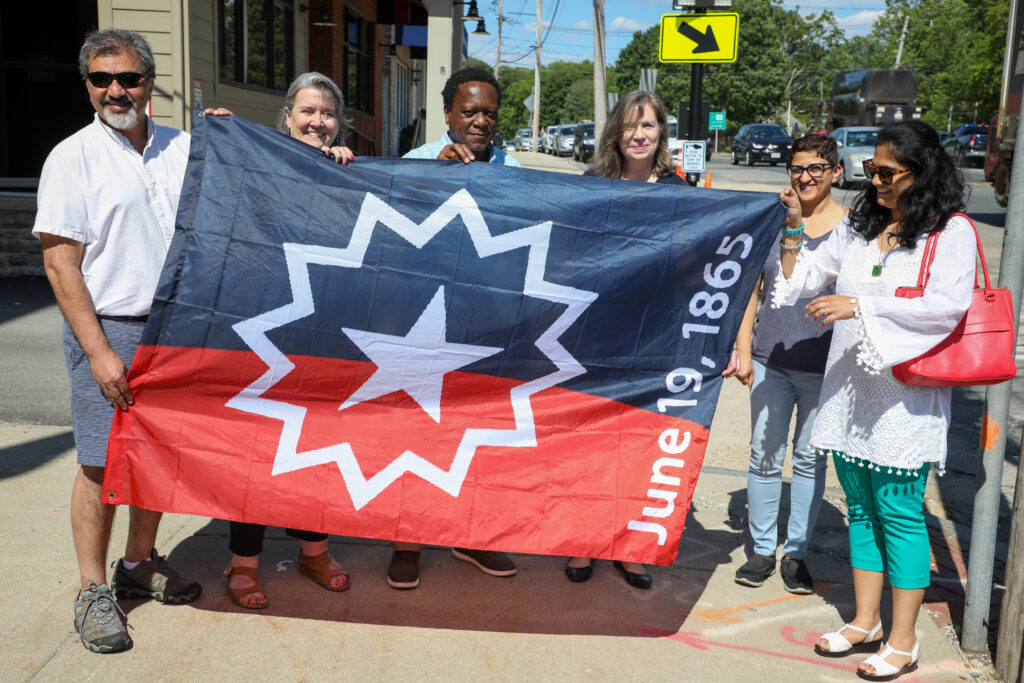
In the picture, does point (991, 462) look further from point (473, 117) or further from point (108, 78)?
point (108, 78)

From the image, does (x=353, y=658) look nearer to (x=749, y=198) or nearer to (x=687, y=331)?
(x=687, y=331)

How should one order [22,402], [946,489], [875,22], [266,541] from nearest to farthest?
[266,541] < [946,489] < [22,402] < [875,22]

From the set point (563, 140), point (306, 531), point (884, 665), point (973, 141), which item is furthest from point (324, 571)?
point (563, 140)

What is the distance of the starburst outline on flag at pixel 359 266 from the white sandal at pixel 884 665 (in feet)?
4.62

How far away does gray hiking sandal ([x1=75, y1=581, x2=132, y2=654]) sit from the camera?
10.2 ft

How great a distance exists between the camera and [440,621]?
3496mm

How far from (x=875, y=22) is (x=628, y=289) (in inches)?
3526

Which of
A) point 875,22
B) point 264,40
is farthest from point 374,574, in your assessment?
point 875,22

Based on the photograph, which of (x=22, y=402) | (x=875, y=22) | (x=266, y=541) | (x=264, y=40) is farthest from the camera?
(x=875, y=22)

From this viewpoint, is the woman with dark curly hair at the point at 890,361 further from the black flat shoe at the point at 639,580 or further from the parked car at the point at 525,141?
the parked car at the point at 525,141

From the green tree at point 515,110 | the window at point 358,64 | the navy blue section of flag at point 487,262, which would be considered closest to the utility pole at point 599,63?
the window at point 358,64

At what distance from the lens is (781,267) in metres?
3.60

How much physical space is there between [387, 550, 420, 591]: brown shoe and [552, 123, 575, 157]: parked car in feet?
139

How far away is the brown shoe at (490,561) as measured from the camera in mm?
3908
